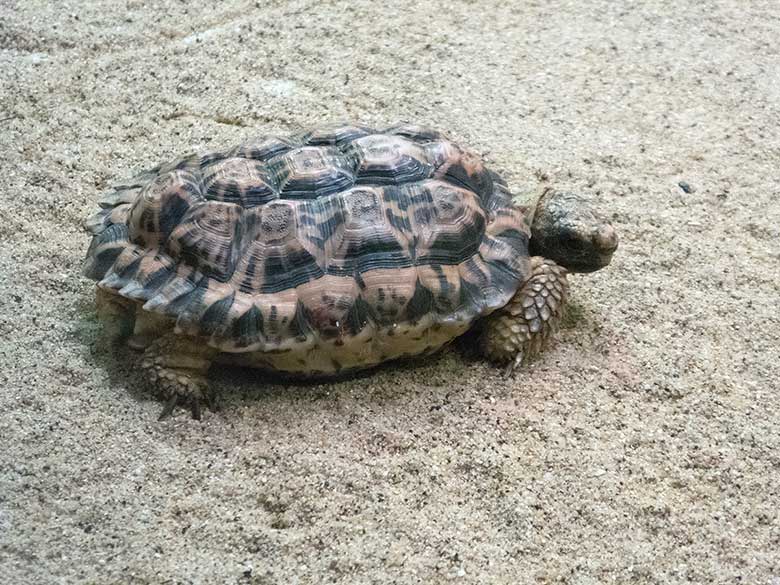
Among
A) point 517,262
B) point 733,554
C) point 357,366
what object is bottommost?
point 733,554

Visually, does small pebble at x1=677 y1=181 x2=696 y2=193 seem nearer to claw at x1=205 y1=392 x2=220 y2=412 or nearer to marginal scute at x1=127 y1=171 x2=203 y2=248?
marginal scute at x1=127 y1=171 x2=203 y2=248

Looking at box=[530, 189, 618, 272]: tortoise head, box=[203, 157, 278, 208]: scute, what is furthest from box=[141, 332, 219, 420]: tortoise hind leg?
box=[530, 189, 618, 272]: tortoise head

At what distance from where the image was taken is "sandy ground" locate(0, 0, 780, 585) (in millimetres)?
2469

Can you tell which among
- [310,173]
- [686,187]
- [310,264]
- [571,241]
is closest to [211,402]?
[310,264]

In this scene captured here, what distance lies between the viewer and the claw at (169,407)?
108 inches

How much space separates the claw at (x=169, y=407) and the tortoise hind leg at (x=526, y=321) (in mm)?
1076

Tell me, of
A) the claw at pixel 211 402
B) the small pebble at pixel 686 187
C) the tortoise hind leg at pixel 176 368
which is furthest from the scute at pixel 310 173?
the small pebble at pixel 686 187

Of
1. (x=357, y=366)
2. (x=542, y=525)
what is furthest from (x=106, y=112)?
(x=542, y=525)

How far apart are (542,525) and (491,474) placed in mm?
224

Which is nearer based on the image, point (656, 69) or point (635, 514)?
point (635, 514)

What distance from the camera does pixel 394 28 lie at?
487 centimetres

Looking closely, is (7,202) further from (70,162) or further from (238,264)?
(238,264)

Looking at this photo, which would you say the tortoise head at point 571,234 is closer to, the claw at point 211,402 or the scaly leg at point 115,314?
the claw at point 211,402

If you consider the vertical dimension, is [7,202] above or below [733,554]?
above
